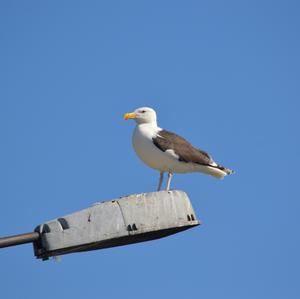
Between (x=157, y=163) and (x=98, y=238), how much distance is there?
5.81 meters

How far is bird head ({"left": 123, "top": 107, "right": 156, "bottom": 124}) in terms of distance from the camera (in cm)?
1434

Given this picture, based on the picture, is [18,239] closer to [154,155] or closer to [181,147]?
[154,155]

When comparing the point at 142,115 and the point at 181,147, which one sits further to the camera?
the point at 142,115

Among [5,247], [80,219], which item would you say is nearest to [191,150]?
[80,219]

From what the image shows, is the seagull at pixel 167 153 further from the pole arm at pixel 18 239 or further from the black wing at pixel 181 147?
the pole arm at pixel 18 239

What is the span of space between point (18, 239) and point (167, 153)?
6680 mm

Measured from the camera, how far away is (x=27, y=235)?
7309 mm

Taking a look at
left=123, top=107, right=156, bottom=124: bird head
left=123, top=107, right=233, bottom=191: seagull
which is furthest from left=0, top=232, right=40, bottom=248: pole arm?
left=123, top=107, right=156, bottom=124: bird head

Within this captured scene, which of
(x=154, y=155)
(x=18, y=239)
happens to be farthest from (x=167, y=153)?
(x=18, y=239)

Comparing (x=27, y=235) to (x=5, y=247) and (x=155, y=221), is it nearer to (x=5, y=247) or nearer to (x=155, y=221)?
(x=5, y=247)

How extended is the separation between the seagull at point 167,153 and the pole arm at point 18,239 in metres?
5.83

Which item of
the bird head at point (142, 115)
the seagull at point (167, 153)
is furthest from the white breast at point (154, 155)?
the bird head at point (142, 115)

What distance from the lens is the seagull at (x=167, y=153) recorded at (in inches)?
530

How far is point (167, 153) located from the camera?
44.1 ft
